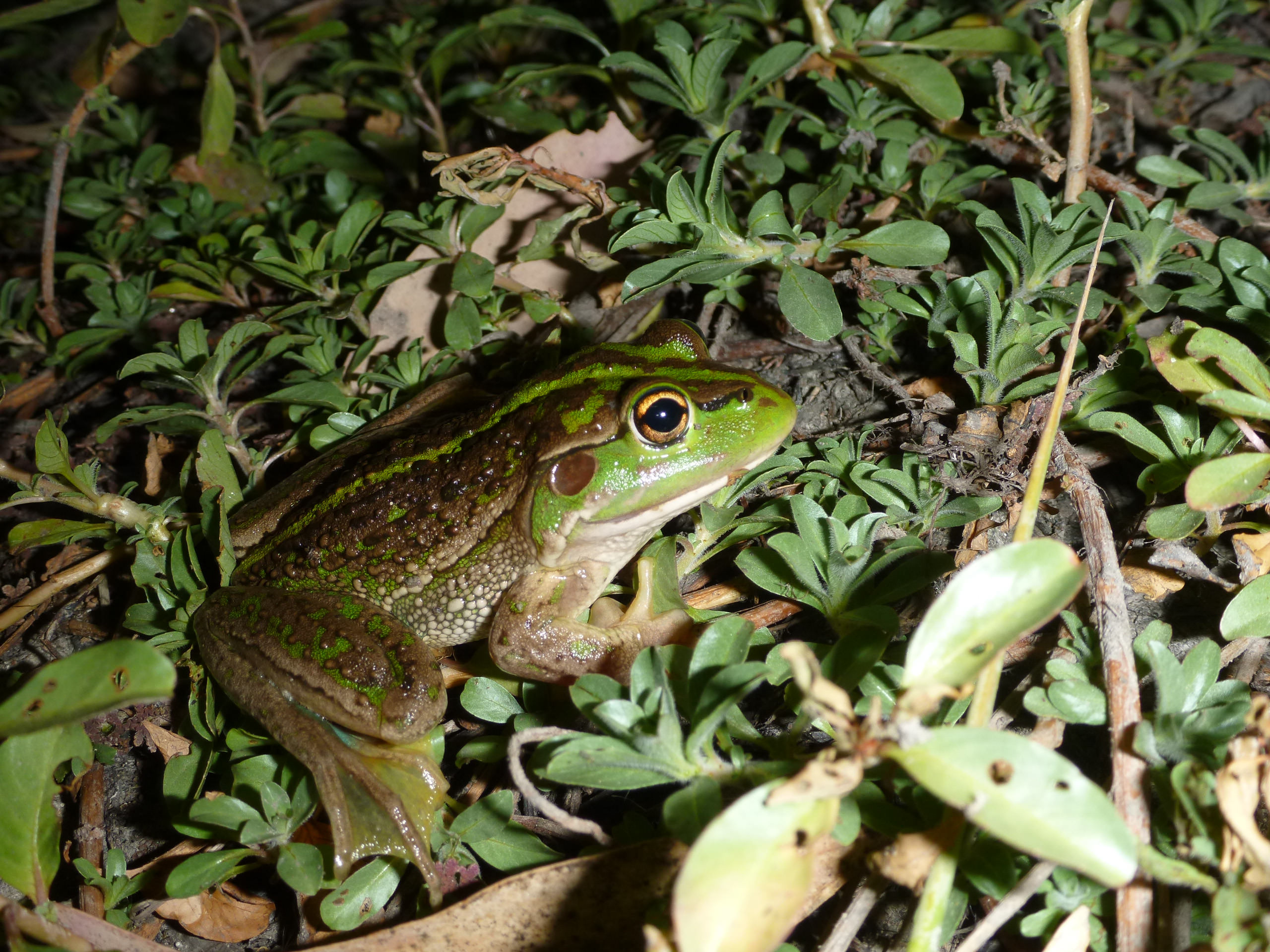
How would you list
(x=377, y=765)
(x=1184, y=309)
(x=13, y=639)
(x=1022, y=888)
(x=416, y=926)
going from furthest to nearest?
1. (x=13, y=639)
2. (x=1184, y=309)
3. (x=377, y=765)
4. (x=416, y=926)
5. (x=1022, y=888)

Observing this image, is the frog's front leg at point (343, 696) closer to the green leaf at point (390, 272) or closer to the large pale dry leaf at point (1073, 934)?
the green leaf at point (390, 272)

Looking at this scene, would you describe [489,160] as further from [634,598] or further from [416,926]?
[416,926]

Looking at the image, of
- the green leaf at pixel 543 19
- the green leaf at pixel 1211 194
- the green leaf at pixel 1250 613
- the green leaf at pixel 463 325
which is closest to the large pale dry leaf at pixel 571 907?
the green leaf at pixel 1250 613

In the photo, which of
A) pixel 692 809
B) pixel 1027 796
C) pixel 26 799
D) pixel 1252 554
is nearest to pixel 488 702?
pixel 692 809

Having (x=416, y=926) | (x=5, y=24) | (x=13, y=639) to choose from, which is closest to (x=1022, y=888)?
(x=416, y=926)

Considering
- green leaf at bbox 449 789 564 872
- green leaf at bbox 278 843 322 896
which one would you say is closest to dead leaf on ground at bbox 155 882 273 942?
green leaf at bbox 278 843 322 896

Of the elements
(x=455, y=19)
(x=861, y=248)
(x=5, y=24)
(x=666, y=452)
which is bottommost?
(x=666, y=452)

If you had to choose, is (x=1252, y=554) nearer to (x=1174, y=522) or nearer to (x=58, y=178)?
(x=1174, y=522)
